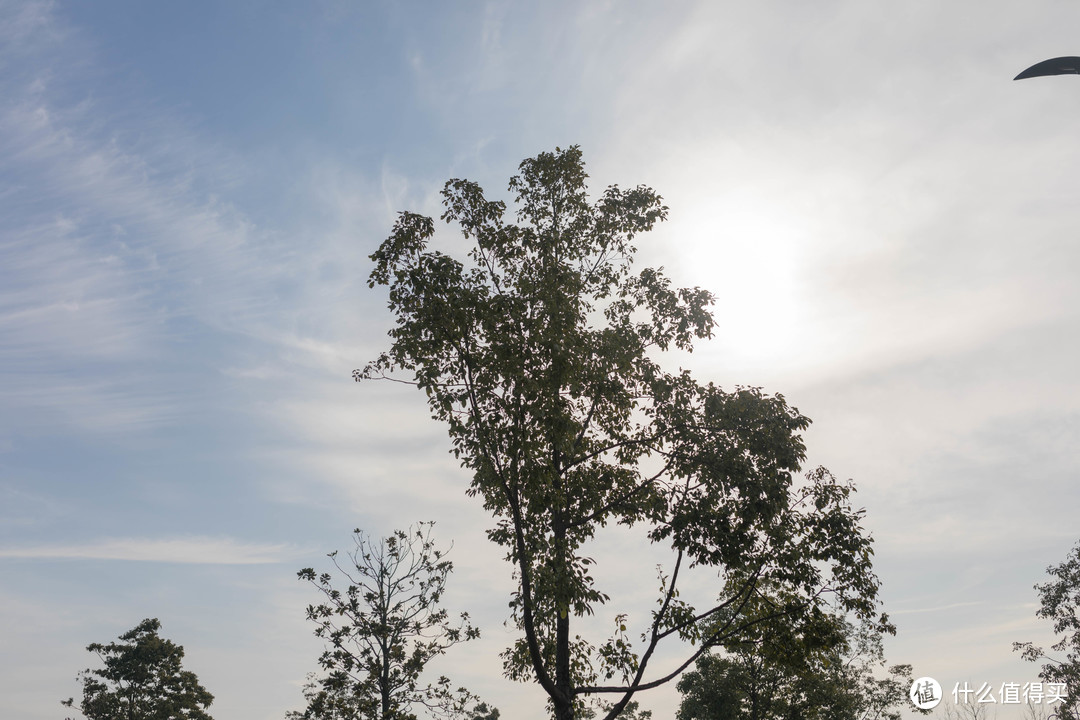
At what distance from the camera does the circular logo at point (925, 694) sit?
48188 millimetres

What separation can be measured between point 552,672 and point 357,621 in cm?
1801

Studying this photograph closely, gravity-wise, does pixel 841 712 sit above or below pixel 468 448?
below

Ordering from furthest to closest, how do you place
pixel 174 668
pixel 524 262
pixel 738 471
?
pixel 174 668 < pixel 524 262 < pixel 738 471

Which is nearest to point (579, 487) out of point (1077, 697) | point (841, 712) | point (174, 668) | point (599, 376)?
point (599, 376)

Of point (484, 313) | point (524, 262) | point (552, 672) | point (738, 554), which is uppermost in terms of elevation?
point (524, 262)

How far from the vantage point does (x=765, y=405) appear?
17422mm

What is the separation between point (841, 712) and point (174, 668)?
42.3m

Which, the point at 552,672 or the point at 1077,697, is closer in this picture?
the point at 552,672

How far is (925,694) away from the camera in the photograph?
4834cm

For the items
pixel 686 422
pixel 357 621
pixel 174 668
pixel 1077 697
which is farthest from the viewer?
pixel 174 668

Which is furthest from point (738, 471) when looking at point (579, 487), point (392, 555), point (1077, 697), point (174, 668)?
point (174, 668)

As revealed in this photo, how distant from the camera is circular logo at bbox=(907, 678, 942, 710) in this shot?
48188mm

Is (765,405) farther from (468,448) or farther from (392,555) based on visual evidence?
(392,555)

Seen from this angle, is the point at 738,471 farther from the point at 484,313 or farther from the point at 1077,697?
the point at 1077,697
